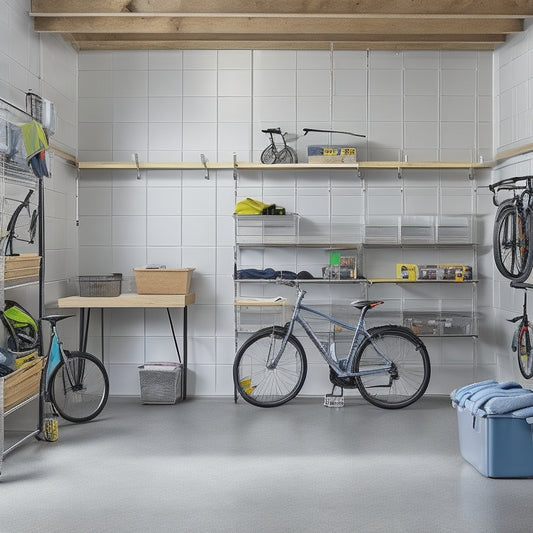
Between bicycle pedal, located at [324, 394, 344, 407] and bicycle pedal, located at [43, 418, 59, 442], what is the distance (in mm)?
2329

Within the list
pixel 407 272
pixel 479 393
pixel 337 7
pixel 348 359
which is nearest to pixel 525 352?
pixel 407 272

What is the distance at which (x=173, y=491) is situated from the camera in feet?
14.1

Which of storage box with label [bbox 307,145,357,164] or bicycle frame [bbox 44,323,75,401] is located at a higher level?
storage box with label [bbox 307,145,357,164]

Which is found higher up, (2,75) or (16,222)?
(2,75)

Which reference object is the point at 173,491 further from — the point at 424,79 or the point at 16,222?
the point at 424,79

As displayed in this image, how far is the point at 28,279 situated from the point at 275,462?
1981 mm

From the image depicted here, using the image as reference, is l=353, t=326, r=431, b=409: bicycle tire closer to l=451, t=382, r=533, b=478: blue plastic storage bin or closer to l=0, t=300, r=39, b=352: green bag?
l=451, t=382, r=533, b=478: blue plastic storage bin

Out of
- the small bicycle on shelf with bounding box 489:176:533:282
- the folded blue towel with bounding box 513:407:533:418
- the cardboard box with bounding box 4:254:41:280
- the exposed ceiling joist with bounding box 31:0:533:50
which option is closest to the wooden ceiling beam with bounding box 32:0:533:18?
the exposed ceiling joist with bounding box 31:0:533:50

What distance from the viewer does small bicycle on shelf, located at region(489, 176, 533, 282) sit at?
5605mm

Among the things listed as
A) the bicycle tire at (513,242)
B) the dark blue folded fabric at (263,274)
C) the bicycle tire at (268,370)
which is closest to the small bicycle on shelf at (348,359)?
the bicycle tire at (268,370)

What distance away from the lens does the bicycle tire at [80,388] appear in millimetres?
5914

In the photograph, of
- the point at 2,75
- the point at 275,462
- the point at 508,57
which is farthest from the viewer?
the point at 508,57

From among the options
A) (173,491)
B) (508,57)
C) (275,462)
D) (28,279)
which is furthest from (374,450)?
(508,57)

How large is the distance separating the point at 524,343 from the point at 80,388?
341cm
